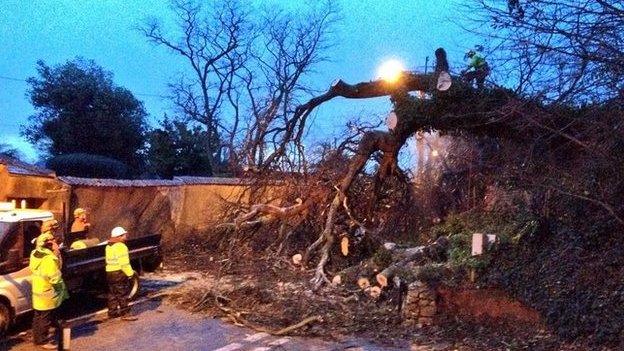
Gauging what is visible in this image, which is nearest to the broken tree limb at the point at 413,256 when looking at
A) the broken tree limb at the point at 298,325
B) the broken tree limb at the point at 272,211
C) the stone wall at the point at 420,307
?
the stone wall at the point at 420,307

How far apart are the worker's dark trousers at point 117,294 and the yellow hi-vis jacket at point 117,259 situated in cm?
8

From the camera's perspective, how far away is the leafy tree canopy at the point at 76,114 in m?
24.6

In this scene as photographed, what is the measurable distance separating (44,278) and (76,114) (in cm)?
1851

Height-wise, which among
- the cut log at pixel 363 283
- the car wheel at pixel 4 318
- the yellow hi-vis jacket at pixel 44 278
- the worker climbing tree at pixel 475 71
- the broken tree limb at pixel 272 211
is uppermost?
the worker climbing tree at pixel 475 71

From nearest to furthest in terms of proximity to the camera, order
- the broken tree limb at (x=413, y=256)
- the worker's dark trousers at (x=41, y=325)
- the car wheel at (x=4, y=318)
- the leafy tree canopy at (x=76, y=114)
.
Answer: the worker's dark trousers at (x=41, y=325)
the car wheel at (x=4, y=318)
the broken tree limb at (x=413, y=256)
the leafy tree canopy at (x=76, y=114)

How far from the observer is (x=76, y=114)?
81.5ft

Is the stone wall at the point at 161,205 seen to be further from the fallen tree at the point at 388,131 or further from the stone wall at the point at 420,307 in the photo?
the stone wall at the point at 420,307

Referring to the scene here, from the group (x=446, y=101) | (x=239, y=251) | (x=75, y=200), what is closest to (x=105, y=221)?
(x=75, y=200)

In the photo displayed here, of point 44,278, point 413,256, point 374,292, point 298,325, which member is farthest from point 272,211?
point 44,278

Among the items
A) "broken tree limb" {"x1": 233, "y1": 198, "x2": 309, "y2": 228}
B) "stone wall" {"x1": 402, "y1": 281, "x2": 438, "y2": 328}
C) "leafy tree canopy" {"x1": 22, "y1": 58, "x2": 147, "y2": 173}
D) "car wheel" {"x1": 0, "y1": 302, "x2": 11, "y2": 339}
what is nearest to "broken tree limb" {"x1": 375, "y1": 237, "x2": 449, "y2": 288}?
"stone wall" {"x1": 402, "y1": 281, "x2": 438, "y2": 328}

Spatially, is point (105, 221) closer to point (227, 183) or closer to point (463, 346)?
point (227, 183)

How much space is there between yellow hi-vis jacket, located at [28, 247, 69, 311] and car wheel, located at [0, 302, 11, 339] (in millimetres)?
537

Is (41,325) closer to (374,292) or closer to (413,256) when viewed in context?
(374,292)

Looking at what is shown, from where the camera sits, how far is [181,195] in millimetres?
17438
